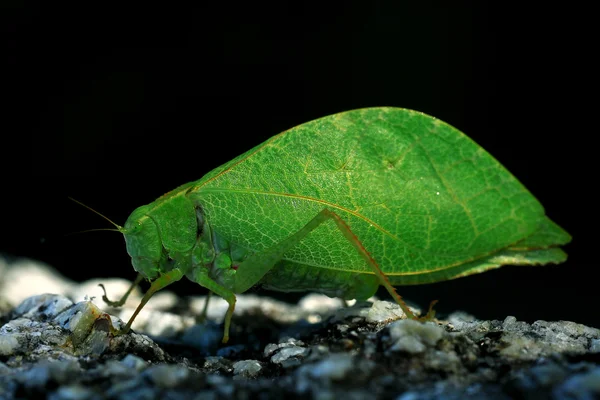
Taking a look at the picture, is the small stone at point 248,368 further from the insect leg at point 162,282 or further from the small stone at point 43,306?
the small stone at point 43,306

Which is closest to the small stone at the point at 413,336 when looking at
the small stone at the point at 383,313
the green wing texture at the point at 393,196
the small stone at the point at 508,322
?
the small stone at the point at 508,322

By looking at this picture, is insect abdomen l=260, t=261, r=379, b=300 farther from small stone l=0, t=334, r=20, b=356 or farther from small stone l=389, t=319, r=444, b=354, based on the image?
small stone l=0, t=334, r=20, b=356

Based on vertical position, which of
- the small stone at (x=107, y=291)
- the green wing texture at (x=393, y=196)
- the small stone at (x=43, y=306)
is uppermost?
the green wing texture at (x=393, y=196)

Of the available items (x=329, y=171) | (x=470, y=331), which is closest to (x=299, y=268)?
(x=329, y=171)

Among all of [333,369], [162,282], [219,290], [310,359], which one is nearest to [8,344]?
[162,282]

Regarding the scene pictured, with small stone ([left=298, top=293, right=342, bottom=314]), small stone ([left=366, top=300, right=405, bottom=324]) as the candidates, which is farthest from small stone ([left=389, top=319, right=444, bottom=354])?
small stone ([left=298, top=293, right=342, bottom=314])

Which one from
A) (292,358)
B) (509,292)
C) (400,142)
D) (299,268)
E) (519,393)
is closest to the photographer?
(519,393)

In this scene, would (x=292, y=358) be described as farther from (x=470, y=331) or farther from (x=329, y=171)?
(x=329, y=171)
